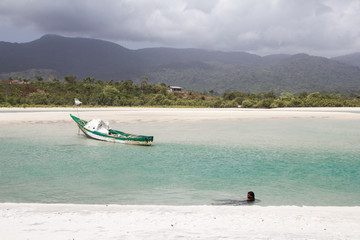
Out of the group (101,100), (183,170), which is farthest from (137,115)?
(183,170)

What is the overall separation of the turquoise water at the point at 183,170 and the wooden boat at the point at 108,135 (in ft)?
1.99

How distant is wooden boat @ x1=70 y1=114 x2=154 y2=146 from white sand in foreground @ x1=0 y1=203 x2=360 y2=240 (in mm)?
15655

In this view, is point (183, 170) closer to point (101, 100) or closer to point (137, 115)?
point (137, 115)

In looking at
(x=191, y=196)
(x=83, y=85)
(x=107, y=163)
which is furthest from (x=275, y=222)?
(x=83, y=85)

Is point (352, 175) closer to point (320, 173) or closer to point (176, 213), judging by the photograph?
point (320, 173)

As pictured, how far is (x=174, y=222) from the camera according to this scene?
9.16 m

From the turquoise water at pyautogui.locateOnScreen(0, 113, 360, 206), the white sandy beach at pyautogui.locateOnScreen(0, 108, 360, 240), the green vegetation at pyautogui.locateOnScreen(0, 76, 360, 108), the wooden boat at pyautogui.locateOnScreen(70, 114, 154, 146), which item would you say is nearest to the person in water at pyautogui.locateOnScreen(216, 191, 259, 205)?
the turquoise water at pyautogui.locateOnScreen(0, 113, 360, 206)

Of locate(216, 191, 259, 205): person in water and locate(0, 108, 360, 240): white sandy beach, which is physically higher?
locate(0, 108, 360, 240): white sandy beach

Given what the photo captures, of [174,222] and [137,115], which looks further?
[137,115]

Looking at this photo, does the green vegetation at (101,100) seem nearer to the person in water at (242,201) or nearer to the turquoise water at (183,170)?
the turquoise water at (183,170)

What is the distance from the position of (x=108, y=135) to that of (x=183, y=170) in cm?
1240

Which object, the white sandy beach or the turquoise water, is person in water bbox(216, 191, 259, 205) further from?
the white sandy beach

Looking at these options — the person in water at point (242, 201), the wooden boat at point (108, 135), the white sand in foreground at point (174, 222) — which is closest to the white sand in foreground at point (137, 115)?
the wooden boat at point (108, 135)

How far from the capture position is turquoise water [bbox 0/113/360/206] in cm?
1365
